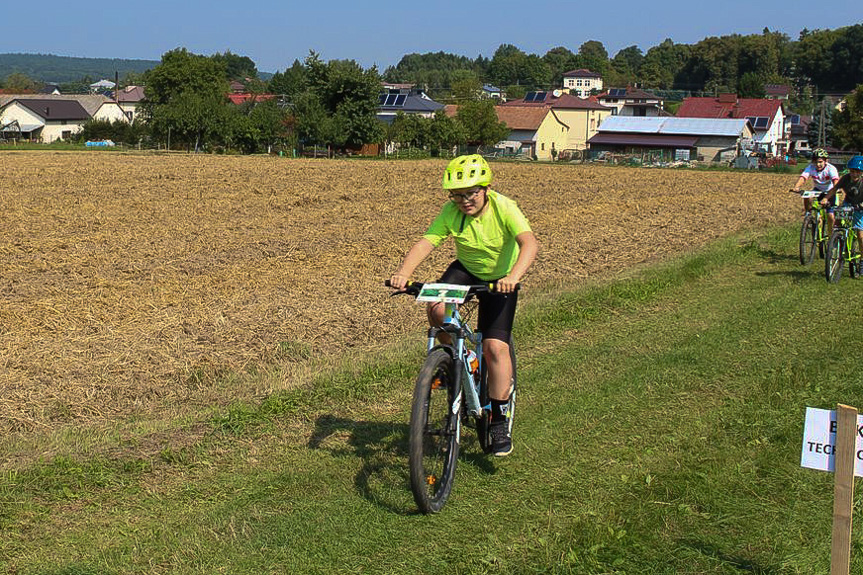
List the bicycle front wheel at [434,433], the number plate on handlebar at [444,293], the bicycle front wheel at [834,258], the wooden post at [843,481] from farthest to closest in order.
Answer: the bicycle front wheel at [834,258] → the number plate on handlebar at [444,293] → the bicycle front wheel at [434,433] → the wooden post at [843,481]

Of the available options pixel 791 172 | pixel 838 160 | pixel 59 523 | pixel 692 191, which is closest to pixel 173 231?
pixel 59 523

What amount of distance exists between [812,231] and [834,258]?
1.60 m

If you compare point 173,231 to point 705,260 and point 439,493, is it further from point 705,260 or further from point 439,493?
point 439,493

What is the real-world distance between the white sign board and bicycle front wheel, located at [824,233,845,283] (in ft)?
33.0

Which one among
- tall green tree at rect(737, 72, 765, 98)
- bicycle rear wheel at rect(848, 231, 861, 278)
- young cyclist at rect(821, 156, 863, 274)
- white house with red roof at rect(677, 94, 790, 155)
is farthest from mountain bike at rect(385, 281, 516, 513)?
tall green tree at rect(737, 72, 765, 98)

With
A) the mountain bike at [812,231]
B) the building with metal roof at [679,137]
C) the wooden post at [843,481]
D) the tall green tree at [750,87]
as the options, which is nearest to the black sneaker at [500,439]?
the wooden post at [843,481]

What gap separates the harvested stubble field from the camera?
8305 millimetres

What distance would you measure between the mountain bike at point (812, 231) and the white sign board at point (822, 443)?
1135cm

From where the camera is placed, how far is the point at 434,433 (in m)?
5.44

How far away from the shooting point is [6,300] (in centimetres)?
1170

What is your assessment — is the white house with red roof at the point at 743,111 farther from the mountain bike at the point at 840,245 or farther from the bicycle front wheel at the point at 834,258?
the bicycle front wheel at the point at 834,258

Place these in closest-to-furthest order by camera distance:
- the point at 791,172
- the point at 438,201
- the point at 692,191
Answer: the point at 438,201, the point at 692,191, the point at 791,172

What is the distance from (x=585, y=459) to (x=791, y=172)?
175 feet

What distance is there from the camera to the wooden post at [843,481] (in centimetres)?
380
